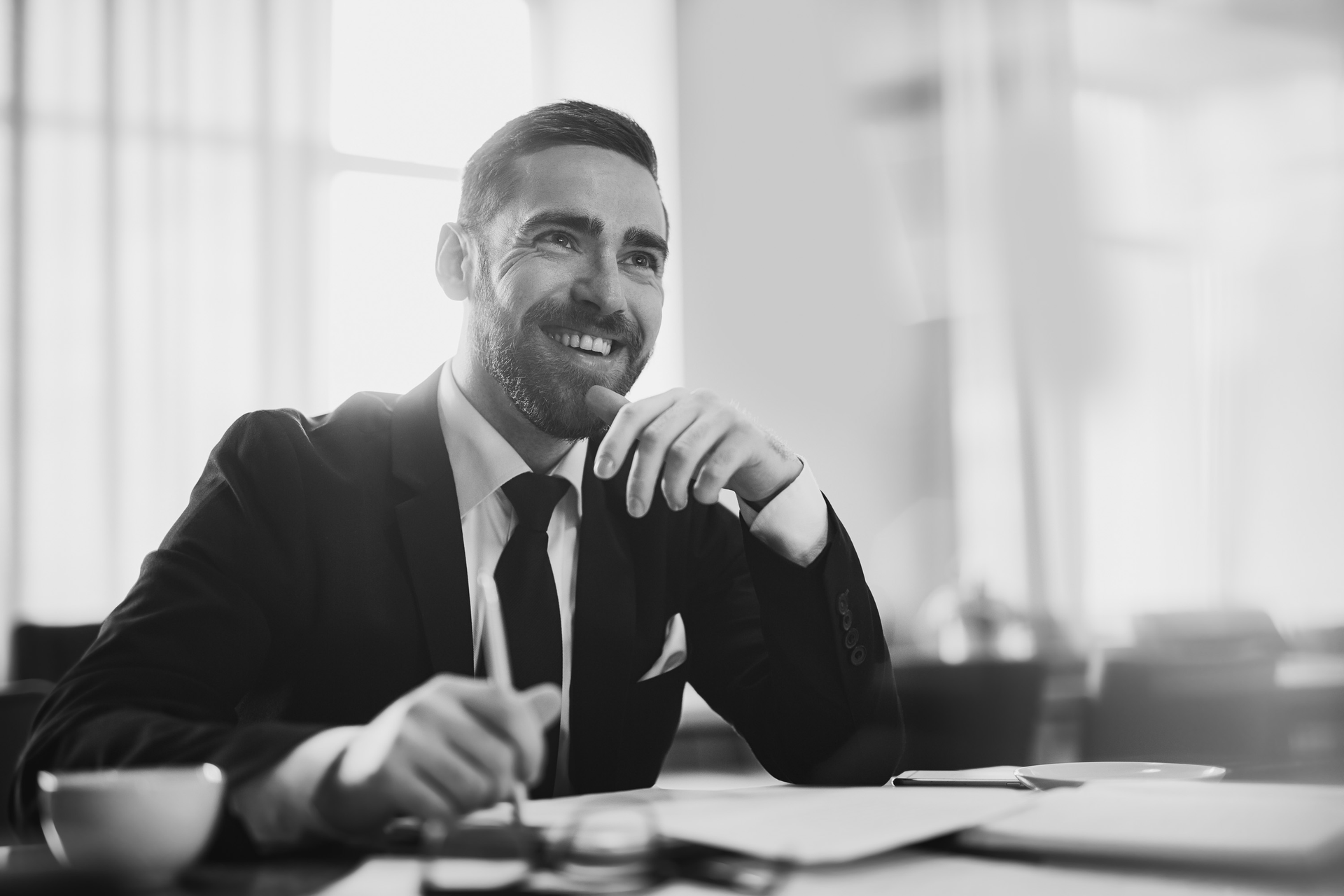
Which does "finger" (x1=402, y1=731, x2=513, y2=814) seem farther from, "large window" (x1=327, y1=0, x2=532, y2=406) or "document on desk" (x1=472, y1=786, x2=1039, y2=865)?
"large window" (x1=327, y1=0, x2=532, y2=406)

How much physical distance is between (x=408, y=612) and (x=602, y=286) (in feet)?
1.58

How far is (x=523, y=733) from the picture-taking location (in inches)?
26.9

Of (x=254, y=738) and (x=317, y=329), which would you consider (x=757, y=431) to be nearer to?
(x=254, y=738)

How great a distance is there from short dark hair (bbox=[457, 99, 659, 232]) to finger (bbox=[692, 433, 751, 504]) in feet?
1.72

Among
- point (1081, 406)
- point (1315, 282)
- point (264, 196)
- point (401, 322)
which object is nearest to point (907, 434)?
point (1081, 406)

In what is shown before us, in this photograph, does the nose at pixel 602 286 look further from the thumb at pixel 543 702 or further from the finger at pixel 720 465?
the thumb at pixel 543 702

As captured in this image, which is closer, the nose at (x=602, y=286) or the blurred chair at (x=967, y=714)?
the nose at (x=602, y=286)

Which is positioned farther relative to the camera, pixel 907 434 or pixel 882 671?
pixel 907 434

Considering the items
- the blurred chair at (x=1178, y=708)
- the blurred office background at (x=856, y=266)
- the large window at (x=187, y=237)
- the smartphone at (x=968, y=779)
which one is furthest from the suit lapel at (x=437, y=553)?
the large window at (x=187, y=237)

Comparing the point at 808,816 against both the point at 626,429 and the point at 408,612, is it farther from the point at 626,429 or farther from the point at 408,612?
the point at 408,612

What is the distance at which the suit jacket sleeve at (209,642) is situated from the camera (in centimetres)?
84

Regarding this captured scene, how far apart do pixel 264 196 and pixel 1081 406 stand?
10.2 ft

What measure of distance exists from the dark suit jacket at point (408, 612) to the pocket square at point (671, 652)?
0.01 meters

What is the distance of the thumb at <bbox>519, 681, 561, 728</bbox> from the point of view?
2.28 ft
